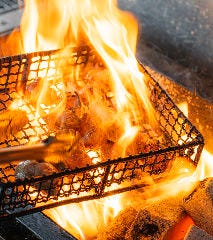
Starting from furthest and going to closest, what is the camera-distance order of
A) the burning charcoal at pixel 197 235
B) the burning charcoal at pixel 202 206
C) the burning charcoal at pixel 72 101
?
the burning charcoal at pixel 72 101 → the burning charcoal at pixel 202 206 → the burning charcoal at pixel 197 235

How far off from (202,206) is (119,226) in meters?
0.52

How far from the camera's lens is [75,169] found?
2598mm

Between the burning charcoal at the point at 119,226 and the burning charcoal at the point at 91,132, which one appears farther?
the burning charcoal at the point at 91,132

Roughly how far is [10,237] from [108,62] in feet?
4.74

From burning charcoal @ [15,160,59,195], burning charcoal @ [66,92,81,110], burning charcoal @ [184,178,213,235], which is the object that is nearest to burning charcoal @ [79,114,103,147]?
burning charcoal @ [66,92,81,110]

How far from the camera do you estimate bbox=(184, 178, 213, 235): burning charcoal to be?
2.90 m

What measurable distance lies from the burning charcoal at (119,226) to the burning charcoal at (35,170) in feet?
1.31

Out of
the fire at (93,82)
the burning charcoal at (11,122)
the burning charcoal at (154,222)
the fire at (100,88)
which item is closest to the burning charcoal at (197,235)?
the burning charcoal at (154,222)

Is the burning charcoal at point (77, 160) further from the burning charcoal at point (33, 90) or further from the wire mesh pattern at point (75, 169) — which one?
the burning charcoal at point (33, 90)

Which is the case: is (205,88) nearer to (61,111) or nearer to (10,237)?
(61,111)

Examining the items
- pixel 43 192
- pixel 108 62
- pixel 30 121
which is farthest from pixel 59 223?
pixel 108 62

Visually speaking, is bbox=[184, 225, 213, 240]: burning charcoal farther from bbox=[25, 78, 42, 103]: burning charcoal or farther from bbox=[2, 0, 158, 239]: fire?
bbox=[25, 78, 42, 103]: burning charcoal

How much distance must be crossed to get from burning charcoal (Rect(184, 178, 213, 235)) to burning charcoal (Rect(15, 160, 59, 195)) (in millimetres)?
839

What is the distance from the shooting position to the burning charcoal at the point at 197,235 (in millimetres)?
2684
